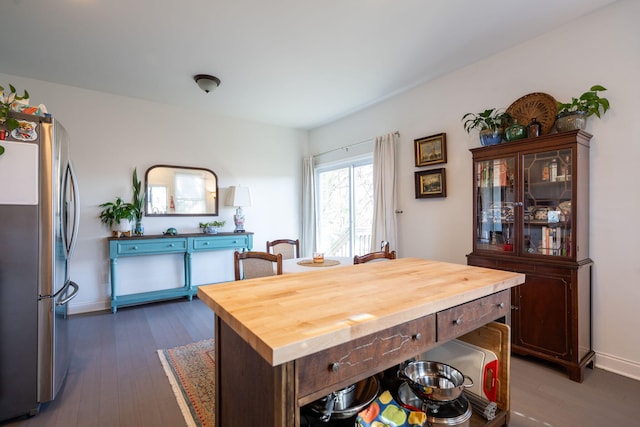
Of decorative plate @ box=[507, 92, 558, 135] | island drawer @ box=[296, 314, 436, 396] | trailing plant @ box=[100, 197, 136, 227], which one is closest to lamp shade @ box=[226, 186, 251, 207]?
trailing plant @ box=[100, 197, 136, 227]

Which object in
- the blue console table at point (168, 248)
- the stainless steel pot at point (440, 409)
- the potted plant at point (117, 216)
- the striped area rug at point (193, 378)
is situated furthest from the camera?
the potted plant at point (117, 216)

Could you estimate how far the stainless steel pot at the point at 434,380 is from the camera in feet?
4.12

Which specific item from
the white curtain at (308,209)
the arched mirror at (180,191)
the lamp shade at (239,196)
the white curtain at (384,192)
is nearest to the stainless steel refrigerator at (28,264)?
the arched mirror at (180,191)

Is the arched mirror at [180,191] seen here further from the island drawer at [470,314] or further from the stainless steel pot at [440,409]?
the island drawer at [470,314]

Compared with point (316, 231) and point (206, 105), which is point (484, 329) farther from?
point (206, 105)

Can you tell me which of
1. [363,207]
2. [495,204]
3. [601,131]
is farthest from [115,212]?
[601,131]

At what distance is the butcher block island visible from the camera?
78 centimetres

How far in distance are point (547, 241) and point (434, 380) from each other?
166 centimetres

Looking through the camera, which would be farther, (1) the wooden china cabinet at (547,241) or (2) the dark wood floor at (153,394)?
(1) the wooden china cabinet at (547,241)

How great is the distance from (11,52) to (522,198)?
4.82 metres

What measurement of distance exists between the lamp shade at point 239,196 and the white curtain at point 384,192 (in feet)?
6.25

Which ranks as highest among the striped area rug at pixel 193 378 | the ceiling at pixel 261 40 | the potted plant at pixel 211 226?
the ceiling at pixel 261 40

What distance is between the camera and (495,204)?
8.89 feet

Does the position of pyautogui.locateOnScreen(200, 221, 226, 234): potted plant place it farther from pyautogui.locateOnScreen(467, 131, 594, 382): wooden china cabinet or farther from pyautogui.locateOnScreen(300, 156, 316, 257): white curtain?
pyautogui.locateOnScreen(467, 131, 594, 382): wooden china cabinet
